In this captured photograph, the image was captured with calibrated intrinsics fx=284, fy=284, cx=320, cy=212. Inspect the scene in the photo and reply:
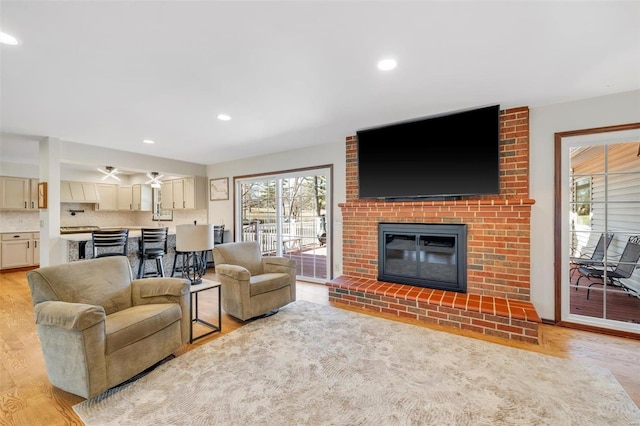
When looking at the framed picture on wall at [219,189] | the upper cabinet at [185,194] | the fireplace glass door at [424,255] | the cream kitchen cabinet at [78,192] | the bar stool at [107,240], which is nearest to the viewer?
the fireplace glass door at [424,255]

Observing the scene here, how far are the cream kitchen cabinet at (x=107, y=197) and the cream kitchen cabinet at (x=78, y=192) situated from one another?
0.33 feet

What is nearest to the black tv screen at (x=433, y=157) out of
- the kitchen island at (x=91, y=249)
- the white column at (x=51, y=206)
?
the kitchen island at (x=91, y=249)

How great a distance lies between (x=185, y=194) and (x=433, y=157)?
17.3 ft

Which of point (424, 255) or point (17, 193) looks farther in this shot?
point (17, 193)

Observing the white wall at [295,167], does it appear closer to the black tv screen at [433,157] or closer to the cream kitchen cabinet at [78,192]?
the black tv screen at [433,157]

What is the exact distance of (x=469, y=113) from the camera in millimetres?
3168

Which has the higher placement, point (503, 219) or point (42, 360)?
point (503, 219)

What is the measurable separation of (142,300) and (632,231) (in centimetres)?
469

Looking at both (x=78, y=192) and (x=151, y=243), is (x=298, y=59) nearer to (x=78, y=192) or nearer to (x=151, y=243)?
(x=151, y=243)

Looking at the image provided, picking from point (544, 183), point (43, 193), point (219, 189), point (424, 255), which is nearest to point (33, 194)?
point (43, 193)

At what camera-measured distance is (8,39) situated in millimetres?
1854

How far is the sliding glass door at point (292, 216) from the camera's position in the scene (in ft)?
15.8

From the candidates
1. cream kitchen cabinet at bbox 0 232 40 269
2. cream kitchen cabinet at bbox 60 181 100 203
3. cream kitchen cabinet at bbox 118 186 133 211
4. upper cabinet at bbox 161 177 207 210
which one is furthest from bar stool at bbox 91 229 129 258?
cream kitchen cabinet at bbox 118 186 133 211

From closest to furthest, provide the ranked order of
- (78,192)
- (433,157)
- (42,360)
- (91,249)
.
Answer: (42,360) → (433,157) → (91,249) → (78,192)
